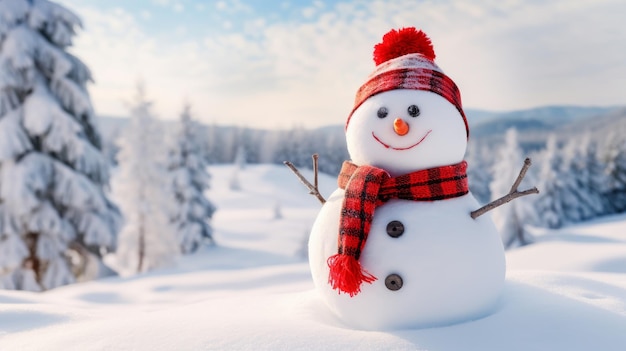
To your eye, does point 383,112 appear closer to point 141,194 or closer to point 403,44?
point 403,44

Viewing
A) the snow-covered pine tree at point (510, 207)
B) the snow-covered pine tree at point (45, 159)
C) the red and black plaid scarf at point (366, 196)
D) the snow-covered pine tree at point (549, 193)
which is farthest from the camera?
the snow-covered pine tree at point (549, 193)

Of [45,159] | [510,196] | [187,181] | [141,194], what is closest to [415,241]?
[510,196]

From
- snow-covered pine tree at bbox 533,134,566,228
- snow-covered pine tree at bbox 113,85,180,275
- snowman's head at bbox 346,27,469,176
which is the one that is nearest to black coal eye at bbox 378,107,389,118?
snowman's head at bbox 346,27,469,176

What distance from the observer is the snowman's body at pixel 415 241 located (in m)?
2.13

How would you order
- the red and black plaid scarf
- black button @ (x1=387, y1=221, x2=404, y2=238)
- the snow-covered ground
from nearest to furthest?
the snow-covered ground → the red and black plaid scarf → black button @ (x1=387, y1=221, x2=404, y2=238)

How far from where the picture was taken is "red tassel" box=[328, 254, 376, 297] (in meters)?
2.05

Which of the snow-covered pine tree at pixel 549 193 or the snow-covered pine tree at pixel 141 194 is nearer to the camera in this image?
the snow-covered pine tree at pixel 141 194

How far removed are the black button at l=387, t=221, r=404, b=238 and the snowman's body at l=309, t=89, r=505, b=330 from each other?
1cm

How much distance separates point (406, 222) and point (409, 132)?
52 centimetres

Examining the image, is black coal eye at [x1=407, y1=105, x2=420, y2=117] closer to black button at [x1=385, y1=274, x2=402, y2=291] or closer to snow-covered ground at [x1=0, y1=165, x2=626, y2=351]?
black button at [x1=385, y1=274, x2=402, y2=291]

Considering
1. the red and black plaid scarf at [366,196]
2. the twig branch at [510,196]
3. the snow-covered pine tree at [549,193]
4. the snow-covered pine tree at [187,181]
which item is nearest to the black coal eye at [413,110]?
the red and black plaid scarf at [366,196]

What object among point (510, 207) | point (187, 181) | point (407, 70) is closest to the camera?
point (407, 70)

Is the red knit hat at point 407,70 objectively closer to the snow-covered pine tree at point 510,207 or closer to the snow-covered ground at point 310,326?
the snow-covered ground at point 310,326

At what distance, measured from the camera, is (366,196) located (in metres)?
2.21
